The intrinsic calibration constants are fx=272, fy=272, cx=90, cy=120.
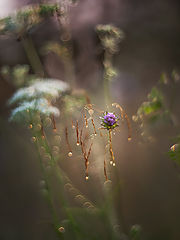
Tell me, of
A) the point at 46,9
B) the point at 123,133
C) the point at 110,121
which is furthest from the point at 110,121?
the point at 123,133

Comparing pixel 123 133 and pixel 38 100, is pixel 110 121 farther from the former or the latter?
pixel 123 133

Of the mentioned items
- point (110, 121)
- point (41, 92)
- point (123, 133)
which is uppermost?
point (123, 133)

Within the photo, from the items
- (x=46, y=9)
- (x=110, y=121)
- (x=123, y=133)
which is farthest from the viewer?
(x=123, y=133)

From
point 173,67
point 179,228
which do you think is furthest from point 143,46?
point 179,228

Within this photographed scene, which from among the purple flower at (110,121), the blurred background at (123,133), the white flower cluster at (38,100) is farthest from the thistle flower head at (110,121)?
the blurred background at (123,133)

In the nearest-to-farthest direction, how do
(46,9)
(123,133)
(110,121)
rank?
(110,121) < (46,9) < (123,133)

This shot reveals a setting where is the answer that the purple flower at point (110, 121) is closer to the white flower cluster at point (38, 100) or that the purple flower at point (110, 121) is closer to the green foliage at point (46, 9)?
the white flower cluster at point (38, 100)

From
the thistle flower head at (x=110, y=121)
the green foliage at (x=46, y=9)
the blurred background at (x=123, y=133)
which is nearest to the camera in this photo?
the thistle flower head at (x=110, y=121)
